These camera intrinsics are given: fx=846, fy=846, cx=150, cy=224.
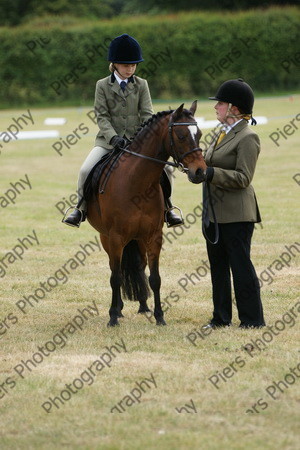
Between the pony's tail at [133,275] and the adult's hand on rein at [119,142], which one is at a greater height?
the adult's hand on rein at [119,142]

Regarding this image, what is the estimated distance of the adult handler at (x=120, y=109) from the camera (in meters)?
8.03

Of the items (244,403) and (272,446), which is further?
(244,403)

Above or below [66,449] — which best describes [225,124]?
above

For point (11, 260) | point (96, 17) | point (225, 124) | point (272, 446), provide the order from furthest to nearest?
point (96, 17) → point (11, 260) → point (225, 124) → point (272, 446)

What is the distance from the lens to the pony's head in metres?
6.96

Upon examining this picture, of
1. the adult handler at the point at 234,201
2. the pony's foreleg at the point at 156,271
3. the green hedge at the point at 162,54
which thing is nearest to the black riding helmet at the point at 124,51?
the adult handler at the point at 234,201

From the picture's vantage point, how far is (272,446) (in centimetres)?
491

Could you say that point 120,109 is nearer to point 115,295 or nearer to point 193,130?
point 193,130

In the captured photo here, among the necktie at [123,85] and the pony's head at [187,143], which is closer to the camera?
the pony's head at [187,143]

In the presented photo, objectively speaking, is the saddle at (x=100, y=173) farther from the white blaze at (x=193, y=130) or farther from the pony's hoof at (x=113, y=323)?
the pony's hoof at (x=113, y=323)

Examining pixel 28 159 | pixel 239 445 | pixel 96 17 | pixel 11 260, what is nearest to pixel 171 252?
pixel 11 260

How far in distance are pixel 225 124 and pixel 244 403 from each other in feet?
8.87

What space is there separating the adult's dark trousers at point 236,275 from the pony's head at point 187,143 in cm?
75

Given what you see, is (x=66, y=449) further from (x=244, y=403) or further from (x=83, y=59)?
(x=83, y=59)
